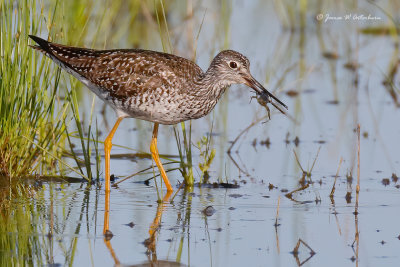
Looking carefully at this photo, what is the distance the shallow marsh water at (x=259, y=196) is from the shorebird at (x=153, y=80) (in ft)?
3.12

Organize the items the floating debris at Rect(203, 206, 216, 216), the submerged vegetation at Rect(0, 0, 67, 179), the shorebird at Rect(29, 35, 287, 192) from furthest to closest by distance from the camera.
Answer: the shorebird at Rect(29, 35, 287, 192)
the submerged vegetation at Rect(0, 0, 67, 179)
the floating debris at Rect(203, 206, 216, 216)

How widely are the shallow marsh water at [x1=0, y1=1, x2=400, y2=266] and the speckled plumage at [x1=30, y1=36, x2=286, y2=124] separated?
978mm

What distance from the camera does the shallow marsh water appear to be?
816 cm

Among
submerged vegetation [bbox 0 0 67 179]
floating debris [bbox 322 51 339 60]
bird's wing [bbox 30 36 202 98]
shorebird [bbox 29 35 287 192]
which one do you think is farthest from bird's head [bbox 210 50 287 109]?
Result: floating debris [bbox 322 51 339 60]

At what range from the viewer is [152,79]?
35.3 feet

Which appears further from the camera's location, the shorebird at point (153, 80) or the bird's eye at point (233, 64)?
the bird's eye at point (233, 64)

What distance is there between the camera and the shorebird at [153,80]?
10711 millimetres

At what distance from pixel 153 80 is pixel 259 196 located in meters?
1.94

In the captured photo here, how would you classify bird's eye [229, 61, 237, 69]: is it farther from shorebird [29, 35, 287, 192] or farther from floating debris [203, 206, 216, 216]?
floating debris [203, 206, 216, 216]

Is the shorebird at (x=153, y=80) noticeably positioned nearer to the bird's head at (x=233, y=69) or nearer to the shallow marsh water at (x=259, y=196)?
the bird's head at (x=233, y=69)

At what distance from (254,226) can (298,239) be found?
2.22 ft

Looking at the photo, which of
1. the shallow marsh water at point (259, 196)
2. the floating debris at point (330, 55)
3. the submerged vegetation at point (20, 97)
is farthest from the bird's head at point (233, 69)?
the floating debris at point (330, 55)

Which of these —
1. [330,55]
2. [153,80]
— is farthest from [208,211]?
[330,55]

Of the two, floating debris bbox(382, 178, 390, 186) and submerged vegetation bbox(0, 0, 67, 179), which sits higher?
submerged vegetation bbox(0, 0, 67, 179)
